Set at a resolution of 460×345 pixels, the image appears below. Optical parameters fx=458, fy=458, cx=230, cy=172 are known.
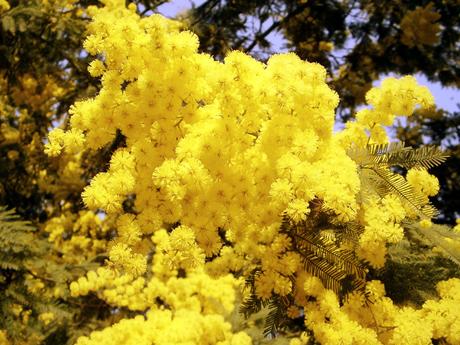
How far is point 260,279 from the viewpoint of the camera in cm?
251

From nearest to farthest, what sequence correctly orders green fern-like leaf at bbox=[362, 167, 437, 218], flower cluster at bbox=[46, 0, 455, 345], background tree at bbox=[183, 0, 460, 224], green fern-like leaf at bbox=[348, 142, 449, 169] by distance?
flower cluster at bbox=[46, 0, 455, 345] → green fern-like leaf at bbox=[362, 167, 437, 218] → green fern-like leaf at bbox=[348, 142, 449, 169] → background tree at bbox=[183, 0, 460, 224]

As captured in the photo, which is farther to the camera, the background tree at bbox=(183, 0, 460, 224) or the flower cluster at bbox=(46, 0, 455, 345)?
the background tree at bbox=(183, 0, 460, 224)

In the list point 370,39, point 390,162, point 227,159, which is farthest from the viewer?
point 370,39

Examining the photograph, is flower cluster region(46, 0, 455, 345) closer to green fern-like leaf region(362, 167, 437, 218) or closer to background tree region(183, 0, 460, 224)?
green fern-like leaf region(362, 167, 437, 218)

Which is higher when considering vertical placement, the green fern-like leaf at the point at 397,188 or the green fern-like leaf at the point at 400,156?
the green fern-like leaf at the point at 400,156

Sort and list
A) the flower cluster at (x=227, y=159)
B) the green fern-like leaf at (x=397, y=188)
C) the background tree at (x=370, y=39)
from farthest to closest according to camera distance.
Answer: the background tree at (x=370, y=39) < the green fern-like leaf at (x=397, y=188) < the flower cluster at (x=227, y=159)

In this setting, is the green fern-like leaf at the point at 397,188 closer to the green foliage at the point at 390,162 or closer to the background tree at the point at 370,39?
the green foliage at the point at 390,162

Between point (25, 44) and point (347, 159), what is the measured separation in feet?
Result: 17.2

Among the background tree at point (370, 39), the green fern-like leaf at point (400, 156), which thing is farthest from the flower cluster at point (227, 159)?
the background tree at point (370, 39)

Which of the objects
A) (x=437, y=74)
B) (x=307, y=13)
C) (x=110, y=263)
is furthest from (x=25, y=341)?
(x=437, y=74)

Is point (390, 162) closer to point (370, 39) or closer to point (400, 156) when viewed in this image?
point (400, 156)

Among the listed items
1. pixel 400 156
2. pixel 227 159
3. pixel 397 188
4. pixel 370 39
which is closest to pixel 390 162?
pixel 400 156

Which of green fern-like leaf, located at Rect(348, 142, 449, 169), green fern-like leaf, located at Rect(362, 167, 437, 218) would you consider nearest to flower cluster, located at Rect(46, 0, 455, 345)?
green fern-like leaf, located at Rect(362, 167, 437, 218)

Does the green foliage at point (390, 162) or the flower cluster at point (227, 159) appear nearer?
the flower cluster at point (227, 159)
